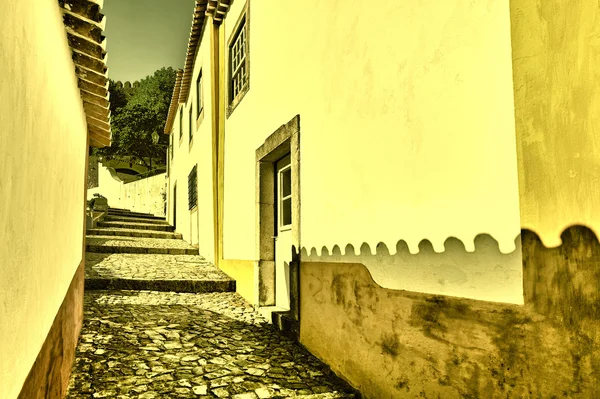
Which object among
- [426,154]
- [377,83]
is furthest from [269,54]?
[426,154]

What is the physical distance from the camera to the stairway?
7.54 meters

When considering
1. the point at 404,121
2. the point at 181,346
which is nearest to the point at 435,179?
the point at 404,121

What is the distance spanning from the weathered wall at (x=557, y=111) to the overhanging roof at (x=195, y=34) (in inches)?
296

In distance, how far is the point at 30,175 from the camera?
1972 millimetres

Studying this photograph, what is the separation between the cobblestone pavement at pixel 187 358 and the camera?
145 inches

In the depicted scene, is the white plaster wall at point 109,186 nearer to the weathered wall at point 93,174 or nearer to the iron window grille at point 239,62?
the weathered wall at point 93,174

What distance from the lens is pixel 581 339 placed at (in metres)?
1.89

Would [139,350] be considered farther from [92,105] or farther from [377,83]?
[377,83]

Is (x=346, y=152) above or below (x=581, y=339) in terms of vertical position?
above

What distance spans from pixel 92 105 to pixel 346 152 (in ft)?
8.44

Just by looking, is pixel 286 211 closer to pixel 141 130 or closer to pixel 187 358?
pixel 187 358

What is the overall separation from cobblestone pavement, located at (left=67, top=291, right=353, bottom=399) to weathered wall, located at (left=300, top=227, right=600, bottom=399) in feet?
1.87

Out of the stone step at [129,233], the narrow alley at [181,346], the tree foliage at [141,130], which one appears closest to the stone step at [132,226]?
the stone step at [129,233]

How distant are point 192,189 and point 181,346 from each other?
8.59 metres
